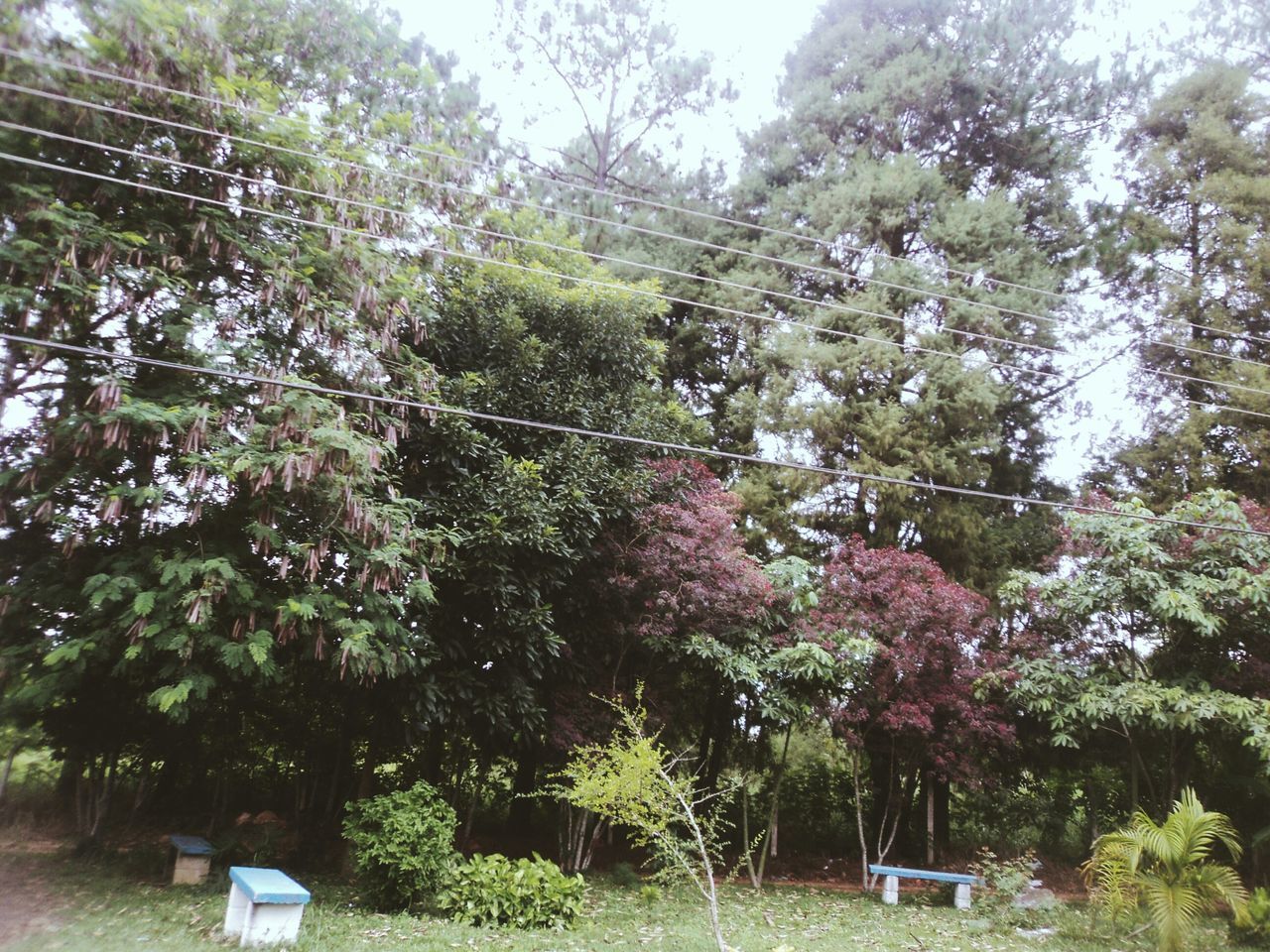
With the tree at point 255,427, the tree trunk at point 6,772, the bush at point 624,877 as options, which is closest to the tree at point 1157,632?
the bush at point 624,877

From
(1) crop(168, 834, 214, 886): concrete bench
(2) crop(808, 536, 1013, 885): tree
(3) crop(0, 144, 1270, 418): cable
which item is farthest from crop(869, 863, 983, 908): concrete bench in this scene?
(1) crop(168, 834, 214, 886): concrete bench

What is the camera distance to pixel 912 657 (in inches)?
359

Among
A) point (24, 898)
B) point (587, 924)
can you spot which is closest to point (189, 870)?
point (24, 898)

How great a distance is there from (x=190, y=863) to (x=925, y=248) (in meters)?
12.8

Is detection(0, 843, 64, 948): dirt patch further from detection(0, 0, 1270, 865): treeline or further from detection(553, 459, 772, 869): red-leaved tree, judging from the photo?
detection(553, 459, 772, 869): red-leaved tree

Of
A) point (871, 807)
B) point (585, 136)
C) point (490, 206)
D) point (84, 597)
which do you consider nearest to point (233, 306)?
point (84, 597)

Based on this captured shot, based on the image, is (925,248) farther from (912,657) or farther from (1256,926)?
(1256,926)

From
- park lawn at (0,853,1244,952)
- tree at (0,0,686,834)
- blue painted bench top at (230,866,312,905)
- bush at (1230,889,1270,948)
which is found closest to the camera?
blue painted bench top at (230,866,312,905)

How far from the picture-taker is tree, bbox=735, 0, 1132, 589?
11500 mm

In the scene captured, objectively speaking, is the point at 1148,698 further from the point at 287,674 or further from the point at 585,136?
the point at 585,136

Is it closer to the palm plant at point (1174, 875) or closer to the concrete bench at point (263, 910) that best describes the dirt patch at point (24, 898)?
the concrete bench at point (263, 910)

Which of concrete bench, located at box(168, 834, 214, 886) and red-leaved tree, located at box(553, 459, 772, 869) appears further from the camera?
red-leaved tree, located at box(553, 459, 772, 869)

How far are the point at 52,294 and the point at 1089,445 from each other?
44.6 feet

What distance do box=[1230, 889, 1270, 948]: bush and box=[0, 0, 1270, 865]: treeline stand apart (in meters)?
1.40
